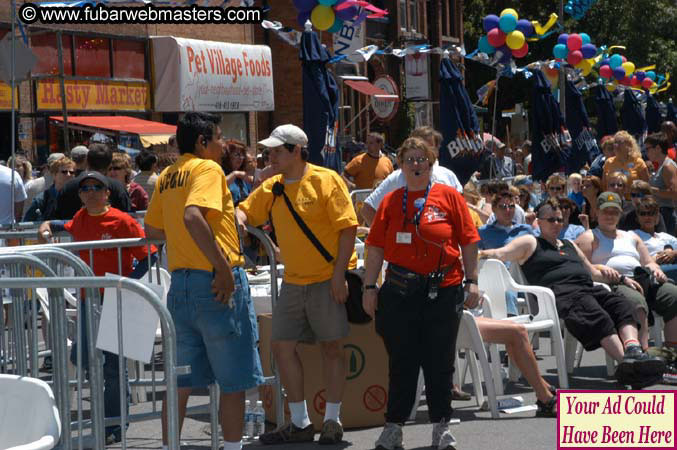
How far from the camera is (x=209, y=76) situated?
A: 88.9 ft

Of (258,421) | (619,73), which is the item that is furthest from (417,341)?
(619,73)

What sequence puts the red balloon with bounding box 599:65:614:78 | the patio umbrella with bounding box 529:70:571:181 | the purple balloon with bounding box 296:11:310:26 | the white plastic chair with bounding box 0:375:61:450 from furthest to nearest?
the red balloon with bounding box 599:65:614:78 < the patio umbrella with bounding box 529:70:571:181 < the purple balloon with bounding box 296:11:310:26 < the white plastic chair with bounding box 0:375:61:450

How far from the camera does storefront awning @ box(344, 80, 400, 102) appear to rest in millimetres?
31108

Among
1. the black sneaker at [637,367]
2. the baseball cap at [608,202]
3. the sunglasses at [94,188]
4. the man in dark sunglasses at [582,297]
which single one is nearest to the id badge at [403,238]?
the sunglasses at [94,188]

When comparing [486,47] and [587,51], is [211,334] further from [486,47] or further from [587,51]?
[587,51]

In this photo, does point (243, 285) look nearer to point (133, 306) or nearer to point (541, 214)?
point (133, 306)

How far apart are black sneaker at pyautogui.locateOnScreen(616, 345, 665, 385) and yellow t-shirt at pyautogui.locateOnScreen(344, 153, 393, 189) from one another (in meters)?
7.21

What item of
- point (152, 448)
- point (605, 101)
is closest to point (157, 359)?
point (152, 448)

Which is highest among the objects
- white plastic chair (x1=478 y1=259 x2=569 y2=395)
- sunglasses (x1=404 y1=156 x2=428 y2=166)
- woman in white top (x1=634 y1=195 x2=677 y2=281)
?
sunglasses (x1=404 y1=156 x2=428 y2=166)

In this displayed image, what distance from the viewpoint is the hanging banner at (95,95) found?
22.5m

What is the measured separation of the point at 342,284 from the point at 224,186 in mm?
1153

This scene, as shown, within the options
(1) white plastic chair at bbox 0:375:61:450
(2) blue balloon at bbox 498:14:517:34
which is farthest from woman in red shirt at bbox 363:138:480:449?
(2) blue balloon at bbox 498:14:517:34

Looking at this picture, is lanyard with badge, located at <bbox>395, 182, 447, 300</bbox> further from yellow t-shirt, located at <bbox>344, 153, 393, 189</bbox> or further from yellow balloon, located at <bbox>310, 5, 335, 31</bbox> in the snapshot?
yellow t-shirt, located at <bbox>344, 153, 393, 189</bbox>

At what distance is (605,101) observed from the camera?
23094 millimetres
